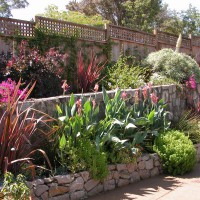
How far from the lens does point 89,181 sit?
5586 mm

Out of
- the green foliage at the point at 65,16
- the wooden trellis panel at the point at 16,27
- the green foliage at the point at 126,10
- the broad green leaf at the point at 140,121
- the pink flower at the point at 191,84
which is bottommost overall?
the broad green leaf at the point at 140,121

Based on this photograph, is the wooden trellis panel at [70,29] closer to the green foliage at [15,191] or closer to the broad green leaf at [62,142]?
the broad green leaf at [62,142]

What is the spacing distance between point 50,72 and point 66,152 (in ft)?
8.46

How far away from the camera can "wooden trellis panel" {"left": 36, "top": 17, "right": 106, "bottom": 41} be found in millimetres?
9452

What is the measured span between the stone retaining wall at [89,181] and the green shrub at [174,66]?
13.3 ft

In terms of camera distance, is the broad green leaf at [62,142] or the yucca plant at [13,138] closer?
the yucca plant at [13,138]

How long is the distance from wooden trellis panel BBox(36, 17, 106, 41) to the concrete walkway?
15.6ft

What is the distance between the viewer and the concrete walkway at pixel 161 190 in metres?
5.56

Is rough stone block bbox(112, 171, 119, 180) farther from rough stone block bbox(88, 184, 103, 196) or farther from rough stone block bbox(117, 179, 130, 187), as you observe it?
rough stone block bbox(88, 184, 103, 196)

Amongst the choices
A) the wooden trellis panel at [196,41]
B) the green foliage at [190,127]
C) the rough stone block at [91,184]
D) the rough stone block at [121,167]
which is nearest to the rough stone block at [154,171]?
the rough stone block at [121,167]

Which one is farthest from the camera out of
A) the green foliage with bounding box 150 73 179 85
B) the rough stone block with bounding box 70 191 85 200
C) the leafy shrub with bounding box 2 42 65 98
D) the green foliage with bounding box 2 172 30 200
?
the green foliage with bounding box 150 73 179 85

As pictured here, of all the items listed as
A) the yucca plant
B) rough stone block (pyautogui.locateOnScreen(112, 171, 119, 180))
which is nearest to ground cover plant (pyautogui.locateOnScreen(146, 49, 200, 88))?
rough stone block (pyautogui.locateOnScreen(112, 171, 119, 180))

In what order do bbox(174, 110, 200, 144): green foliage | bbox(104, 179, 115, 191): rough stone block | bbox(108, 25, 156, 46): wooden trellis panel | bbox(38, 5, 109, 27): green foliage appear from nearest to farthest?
bbox(104, 179, 115, 191): rough stone block
bbox(174, 110, 200, 144): green foliage
bbox(108, 25, 156, 46): wooden trellis panel
bbox(38, 5, 109, 27): green foliage

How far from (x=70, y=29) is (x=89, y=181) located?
561 cm
